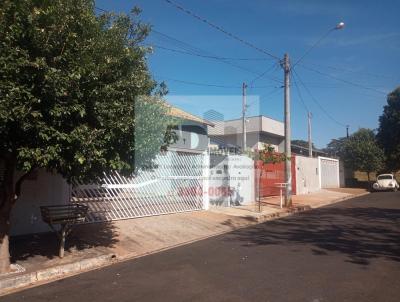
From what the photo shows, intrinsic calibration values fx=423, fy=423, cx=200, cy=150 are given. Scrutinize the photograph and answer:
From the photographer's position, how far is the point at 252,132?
36.8 m

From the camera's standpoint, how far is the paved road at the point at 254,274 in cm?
557

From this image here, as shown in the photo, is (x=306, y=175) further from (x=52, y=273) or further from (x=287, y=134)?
(x=52, y=273)

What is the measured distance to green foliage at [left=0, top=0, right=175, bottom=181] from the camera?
18.6 feet

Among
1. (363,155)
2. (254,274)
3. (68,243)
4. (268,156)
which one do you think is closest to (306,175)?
(363,155)

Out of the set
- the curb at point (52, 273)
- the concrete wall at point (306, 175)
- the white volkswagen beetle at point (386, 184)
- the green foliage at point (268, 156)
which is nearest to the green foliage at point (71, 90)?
the curb at point (52, 273)

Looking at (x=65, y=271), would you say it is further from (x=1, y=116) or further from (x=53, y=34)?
(x=53, y=34)

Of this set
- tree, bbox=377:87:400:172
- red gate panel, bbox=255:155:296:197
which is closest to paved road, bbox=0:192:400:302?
red gate panel, bbox=255:155:296:197

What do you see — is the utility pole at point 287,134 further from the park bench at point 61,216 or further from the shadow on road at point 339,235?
the park bench at point 61,216

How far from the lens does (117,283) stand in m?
6.27

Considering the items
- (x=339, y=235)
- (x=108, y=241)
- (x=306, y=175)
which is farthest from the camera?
(x=306, y=175)

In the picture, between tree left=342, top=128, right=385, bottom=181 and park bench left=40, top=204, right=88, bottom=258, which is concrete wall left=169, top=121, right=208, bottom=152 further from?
tree left=342, top=128, right=385, bottom=181

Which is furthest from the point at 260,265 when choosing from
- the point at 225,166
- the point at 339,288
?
the point at 225,166

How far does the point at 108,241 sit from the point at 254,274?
12.7 feet

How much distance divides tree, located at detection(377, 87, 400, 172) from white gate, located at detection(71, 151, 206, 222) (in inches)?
1079
